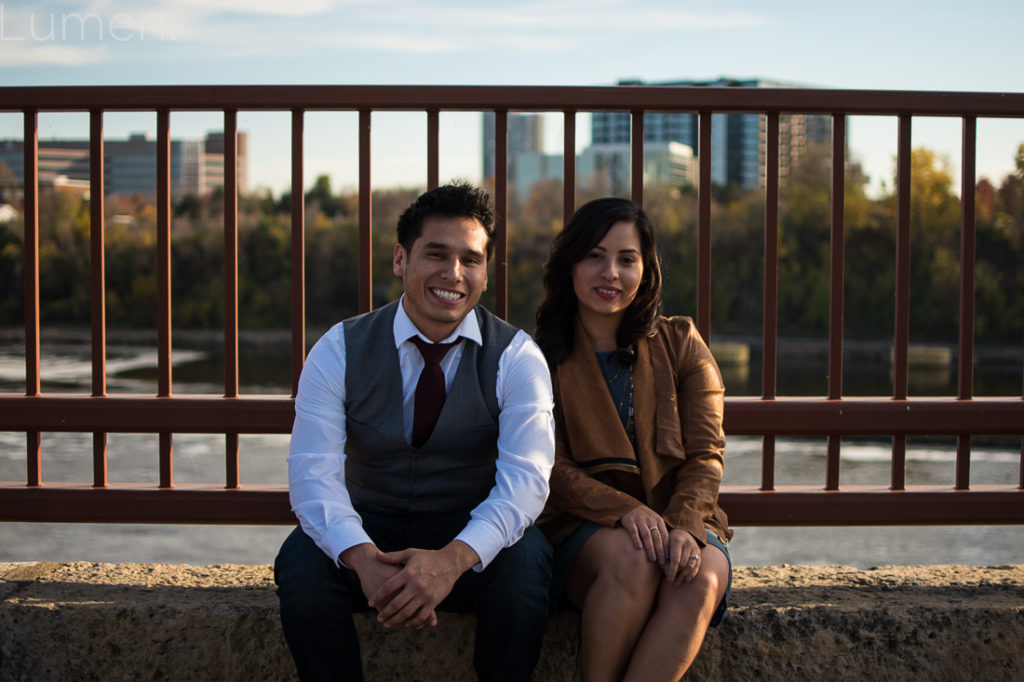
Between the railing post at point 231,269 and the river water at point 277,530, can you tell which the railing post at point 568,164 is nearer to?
the railing post at point 231,269

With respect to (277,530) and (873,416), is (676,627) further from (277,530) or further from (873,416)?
(277,530)

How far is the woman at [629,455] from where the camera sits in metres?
1.99

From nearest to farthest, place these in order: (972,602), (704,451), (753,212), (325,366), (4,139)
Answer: (325,366)
(704,451)
(972,602)
(4,139)
(753,212)

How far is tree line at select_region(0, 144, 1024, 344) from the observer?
51125mm

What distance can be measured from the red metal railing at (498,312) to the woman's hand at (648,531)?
483 mm

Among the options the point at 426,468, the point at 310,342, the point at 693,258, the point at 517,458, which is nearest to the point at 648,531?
the point at 517,458

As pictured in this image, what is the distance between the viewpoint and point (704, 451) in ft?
7.30

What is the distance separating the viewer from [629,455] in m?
2.22

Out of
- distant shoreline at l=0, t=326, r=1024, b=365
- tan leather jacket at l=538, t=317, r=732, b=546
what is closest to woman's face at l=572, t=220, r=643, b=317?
tan leather jacket at l=538, t=317, r=732, b=546

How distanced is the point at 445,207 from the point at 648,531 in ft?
2.85

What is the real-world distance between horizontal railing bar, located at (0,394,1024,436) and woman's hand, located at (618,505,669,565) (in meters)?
0.50

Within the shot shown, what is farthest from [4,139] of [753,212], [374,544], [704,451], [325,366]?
[753,212]

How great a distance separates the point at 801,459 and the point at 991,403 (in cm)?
2873

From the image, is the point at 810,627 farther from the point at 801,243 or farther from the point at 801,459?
the point at 801,243
